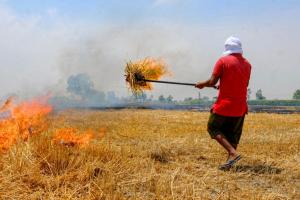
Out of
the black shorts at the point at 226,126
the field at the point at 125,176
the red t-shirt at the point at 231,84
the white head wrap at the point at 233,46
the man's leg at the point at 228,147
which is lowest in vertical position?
the field at the point at 125,176

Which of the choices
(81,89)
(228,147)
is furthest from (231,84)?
(81,89)

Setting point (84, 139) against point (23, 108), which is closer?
point (84, 139)

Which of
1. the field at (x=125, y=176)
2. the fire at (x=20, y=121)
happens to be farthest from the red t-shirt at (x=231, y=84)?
the fire at (x=20, y=121)

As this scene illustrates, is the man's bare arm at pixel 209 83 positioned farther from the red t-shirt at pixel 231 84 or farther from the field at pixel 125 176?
the field at pixel 125 176

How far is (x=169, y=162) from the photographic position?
699 centimetres

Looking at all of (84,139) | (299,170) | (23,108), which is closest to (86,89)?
(23,108)

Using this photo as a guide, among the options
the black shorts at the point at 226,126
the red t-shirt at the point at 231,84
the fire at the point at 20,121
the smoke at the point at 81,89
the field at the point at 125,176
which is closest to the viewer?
the field at the point at 125,176

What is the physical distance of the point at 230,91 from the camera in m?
6.91

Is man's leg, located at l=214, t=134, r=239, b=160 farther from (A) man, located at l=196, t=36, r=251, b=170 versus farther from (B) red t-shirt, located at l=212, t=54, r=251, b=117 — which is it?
(B) red t-shirt, located at l=212, t=54, r=251, b=117

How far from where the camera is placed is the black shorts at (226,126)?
7.04 metres

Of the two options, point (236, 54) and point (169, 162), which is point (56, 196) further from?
point (236, 54)

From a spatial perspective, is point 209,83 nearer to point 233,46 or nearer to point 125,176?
point 233,46

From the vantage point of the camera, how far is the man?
6.89 m

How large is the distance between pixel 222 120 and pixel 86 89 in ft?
52.7
